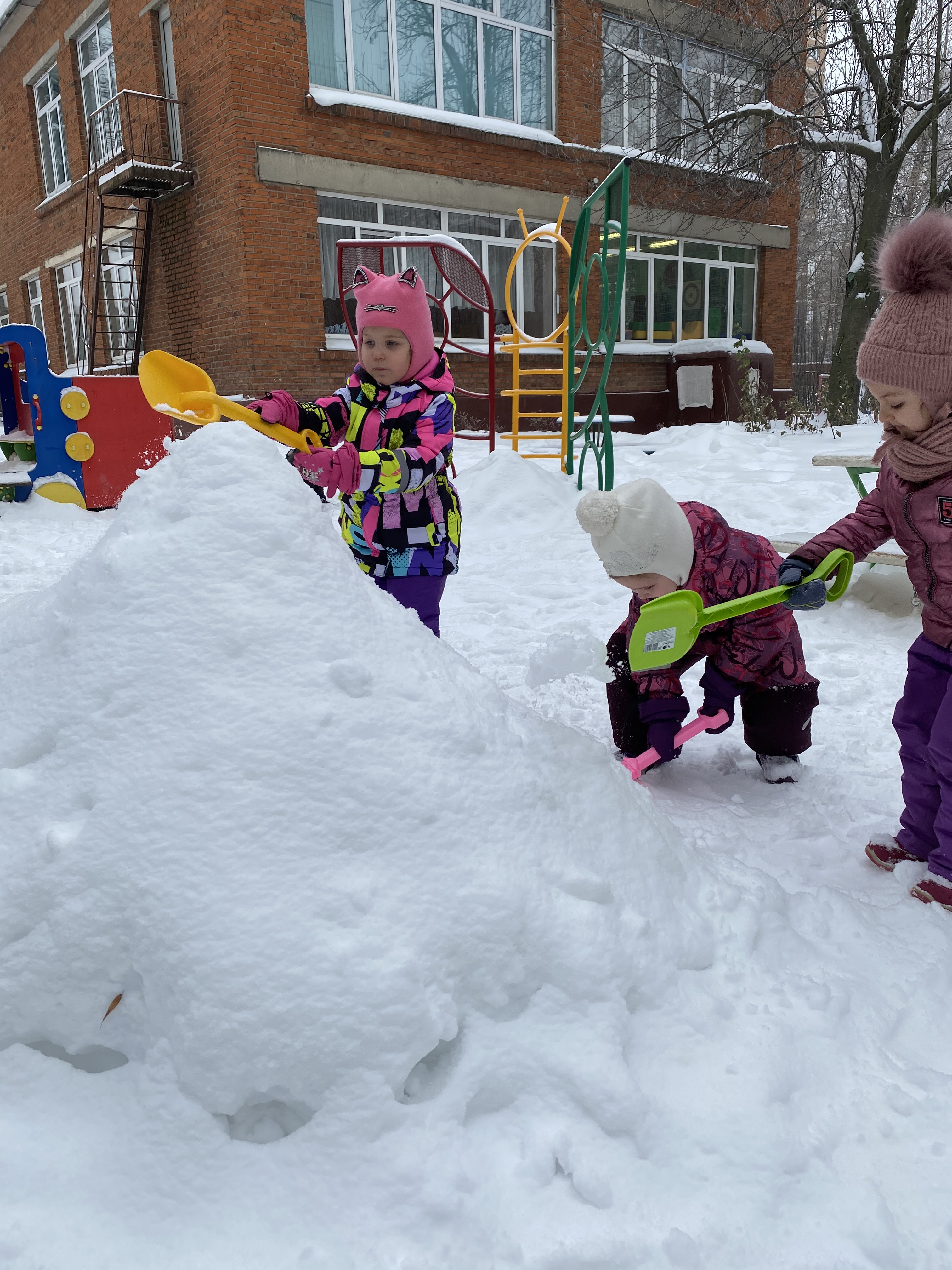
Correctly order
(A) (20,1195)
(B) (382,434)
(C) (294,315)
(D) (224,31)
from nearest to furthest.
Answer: (A) (20,1195)
(B) (382,434)
(D) (224,31)
(C) (294,315)

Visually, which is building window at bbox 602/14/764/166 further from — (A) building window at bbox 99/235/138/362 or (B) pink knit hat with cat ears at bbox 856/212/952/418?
(B) pink knit hat with cat ears at bbox 856/212/952/418

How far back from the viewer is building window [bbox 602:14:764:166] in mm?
11398

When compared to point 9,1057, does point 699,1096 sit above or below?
below

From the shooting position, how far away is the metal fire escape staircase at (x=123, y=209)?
381 inches

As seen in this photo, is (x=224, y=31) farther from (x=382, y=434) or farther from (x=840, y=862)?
(x=840, y=862)

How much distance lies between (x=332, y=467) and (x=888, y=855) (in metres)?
1.53

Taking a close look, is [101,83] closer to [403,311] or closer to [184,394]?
[403,311]

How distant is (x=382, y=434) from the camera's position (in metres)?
2.42

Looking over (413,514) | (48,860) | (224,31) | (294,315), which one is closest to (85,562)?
(48,860)

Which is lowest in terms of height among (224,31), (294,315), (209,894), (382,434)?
(209,894)

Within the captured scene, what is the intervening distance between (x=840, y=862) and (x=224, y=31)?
9771mm

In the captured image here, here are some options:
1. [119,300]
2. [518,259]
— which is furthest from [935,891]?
[119,300]

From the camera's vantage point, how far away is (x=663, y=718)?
2305 millimetres

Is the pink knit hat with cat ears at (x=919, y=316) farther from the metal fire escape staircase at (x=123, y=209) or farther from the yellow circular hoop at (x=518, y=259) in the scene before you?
the metal fire escape staircase at (x=123, y=209)
